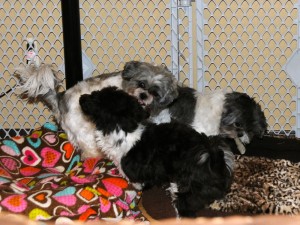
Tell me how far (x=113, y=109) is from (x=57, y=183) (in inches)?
23.9

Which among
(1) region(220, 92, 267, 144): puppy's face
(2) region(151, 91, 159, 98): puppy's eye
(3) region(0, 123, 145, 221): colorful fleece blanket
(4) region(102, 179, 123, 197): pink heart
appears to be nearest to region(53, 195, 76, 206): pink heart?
(3) region(0, 123, 145, 221): colorful fleece blanket

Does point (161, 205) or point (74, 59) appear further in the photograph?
point (74, 59)

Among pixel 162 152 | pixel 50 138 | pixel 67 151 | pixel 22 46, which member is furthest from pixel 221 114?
pixel 22 46

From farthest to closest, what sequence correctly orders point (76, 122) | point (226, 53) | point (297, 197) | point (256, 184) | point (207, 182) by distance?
point (226, 53)
point (76, 122)
point (256, 184)
point (297, 197)
point (207, 182)

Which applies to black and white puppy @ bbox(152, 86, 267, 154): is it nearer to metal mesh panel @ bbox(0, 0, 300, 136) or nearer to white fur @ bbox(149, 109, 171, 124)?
→ white fur @ bbox(149, 109, 171, 124)

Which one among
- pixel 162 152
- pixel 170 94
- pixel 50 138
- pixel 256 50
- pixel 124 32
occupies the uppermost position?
pixel 124 32

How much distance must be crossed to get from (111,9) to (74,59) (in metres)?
0.56

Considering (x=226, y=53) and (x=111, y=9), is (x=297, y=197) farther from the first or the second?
(x=111, y=9)

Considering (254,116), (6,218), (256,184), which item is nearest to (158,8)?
(254,116)

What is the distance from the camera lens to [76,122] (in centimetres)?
294

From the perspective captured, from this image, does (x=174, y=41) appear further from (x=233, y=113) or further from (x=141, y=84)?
(x=233, y=113)

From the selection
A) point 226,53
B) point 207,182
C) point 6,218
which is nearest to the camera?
point 6,218

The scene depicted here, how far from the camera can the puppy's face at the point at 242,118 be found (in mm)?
3027

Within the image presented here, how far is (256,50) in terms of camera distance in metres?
3.64
